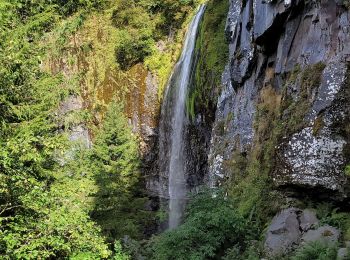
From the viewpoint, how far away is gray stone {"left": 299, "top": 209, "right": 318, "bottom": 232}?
7.59 meters

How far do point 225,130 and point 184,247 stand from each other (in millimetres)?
6681

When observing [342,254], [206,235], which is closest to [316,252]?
[342,254]

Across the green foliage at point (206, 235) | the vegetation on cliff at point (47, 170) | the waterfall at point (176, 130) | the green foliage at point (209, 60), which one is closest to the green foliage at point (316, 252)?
the green foliage at point (206, 235)

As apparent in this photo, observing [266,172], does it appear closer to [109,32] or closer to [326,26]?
[326,26]

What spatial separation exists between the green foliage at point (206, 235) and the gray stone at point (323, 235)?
4.68 feet

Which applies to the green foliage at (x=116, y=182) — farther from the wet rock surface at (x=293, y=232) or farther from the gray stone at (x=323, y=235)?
the gray stone at (x=323, y=235)

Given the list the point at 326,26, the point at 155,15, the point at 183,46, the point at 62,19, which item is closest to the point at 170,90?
the point at 183,46

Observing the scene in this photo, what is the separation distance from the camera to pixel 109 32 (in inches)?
1001

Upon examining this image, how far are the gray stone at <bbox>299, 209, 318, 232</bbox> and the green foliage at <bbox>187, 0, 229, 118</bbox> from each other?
9.16 m

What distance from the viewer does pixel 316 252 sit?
6.41 meters

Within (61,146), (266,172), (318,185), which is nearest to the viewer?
(61,146)

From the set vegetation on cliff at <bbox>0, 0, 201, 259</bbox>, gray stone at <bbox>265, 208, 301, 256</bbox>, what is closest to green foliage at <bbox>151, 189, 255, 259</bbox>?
gray stone at <bbox>265, 208, 301, 256</bbox>

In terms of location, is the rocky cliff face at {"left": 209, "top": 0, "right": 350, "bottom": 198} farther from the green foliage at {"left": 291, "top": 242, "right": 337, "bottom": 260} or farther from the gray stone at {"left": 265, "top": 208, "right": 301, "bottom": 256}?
the green foliage at {"left": 291, "top": 242, "right": 337, "bottom": 260}

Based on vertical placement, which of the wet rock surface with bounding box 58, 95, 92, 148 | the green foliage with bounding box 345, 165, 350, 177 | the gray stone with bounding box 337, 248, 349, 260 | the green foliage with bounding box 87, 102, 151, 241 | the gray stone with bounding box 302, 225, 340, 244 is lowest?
the gray stone with bounding box 337, 248, 349, 260
